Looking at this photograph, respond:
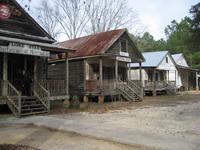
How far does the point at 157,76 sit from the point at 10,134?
31.4 meters

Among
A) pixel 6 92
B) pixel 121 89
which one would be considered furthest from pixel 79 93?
pixel 6 92

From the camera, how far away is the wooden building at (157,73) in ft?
114

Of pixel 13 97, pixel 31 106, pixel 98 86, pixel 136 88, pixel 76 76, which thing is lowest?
pixel 31 106

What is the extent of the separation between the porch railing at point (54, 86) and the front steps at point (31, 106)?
5.51 ft

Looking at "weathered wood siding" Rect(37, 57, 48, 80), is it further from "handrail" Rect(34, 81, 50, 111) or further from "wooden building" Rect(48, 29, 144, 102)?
"handrail" Rect(34, 81, 50, 111)

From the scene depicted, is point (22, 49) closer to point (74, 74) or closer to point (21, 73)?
point (21, 73)

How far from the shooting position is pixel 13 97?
635 inches

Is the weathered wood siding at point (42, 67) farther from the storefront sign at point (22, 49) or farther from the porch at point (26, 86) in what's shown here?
the storefront sign at point (22, 49)

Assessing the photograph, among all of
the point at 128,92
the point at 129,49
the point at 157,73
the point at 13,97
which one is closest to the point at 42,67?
the point at 13,97

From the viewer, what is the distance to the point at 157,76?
40000 millimetres

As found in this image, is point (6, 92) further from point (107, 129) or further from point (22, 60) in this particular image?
point (107, 129)

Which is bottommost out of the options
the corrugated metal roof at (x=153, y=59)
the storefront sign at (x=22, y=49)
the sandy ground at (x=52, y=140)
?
the sandy ground at (x=52, y=140)

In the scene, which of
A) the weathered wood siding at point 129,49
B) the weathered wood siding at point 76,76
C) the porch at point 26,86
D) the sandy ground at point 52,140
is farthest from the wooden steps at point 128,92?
the sandy ground at point 52,140

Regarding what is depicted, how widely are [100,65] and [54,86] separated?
5380mm
